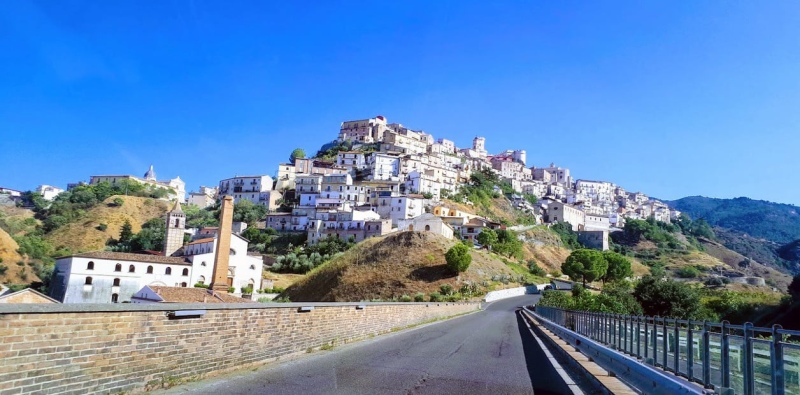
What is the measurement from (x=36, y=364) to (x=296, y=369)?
17.6 feet

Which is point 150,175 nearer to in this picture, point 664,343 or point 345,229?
point 345,229

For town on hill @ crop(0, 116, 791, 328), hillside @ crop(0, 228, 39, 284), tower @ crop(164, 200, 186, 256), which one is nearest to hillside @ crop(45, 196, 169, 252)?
town on hill @ crop(0, 116, 791, 328)

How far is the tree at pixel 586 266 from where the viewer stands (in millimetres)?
88438

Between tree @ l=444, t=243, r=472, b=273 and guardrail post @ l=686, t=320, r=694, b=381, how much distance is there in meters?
63.6

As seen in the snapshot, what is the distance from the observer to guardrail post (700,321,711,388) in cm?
712

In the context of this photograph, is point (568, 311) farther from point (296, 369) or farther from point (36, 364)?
point (36, 364)

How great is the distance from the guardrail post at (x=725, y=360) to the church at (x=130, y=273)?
6734 centimetres

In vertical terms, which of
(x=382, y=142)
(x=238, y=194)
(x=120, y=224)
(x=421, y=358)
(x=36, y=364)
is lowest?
(x=421, y=358)

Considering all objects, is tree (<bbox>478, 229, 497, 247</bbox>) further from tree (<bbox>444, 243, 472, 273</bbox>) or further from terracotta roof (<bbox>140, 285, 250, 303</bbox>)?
terracotta roof (<bbox>140, 285, 250, 303</bbox>)

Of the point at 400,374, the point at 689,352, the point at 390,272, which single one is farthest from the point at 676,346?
the point at 390,272

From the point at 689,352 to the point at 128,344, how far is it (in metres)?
7.85

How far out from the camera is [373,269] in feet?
240

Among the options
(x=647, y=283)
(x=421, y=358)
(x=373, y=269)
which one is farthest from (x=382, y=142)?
(x=421, y=358)

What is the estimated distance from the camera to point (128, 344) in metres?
7.29
